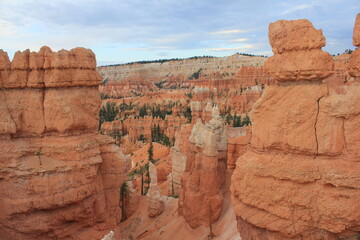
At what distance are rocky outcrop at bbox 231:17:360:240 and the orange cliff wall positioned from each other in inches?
224

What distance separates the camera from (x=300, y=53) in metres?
6.46

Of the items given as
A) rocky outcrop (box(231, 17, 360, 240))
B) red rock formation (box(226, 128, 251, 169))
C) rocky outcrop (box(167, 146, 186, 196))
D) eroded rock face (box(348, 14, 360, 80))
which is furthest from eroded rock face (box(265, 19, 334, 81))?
rocky outcrop (box(167, 146, 186, 196))

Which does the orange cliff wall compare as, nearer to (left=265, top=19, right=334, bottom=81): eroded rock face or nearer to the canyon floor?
the canyon floor

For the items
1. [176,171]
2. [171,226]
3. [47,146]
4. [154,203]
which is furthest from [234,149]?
[47,146]

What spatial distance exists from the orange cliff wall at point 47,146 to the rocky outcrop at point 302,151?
5692 millimetres

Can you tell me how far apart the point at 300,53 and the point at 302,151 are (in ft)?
6.99

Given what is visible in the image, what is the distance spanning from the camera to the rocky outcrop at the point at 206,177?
40.5 ft

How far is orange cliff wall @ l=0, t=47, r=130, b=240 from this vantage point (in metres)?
9.35

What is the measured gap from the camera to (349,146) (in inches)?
242

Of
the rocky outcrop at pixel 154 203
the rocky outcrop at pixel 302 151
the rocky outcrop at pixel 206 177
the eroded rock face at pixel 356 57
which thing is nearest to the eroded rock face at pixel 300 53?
the rocky outcrop at pixel 302 151

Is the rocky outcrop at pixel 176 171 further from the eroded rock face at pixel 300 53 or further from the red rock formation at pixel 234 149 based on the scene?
the eroded rock face at pixel 300 53

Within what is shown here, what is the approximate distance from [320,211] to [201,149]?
6.97 meters

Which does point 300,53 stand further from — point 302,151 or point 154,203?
point 154,203

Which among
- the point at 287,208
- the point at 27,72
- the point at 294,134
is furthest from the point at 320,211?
the point at 27,72
